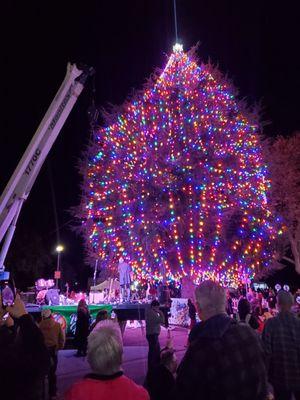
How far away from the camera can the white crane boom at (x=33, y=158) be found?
35.7ft

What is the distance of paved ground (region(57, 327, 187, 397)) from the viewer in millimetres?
8763

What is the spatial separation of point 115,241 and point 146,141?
477cm

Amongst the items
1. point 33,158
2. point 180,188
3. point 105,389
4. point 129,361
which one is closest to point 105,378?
point 105,389

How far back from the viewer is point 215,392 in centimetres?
263

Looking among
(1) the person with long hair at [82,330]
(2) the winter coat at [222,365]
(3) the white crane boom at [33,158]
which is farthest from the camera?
(1) the person with long hair at [82,330]

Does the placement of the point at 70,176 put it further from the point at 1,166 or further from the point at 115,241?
the point at 115,241

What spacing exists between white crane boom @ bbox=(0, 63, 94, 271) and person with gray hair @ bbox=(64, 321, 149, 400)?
858cm

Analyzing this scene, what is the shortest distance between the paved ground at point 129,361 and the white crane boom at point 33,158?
339cm

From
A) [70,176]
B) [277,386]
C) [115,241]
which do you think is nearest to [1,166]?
[70,176]

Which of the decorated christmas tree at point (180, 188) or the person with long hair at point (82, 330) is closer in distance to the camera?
the person with long hair at point (82, 330)

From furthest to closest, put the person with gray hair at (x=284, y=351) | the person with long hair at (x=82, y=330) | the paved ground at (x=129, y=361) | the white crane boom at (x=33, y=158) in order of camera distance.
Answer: the person with long hair at (x=82, y=330)
the white crane boom at (x=33, y=158)
the paved ground at (x=129, y=361)
the person with gray hair at (x=284, y=351)

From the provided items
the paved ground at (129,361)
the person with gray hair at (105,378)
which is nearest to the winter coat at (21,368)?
the person with gray hair at (105,378)

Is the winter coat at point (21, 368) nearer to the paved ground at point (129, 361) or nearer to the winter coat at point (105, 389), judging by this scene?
the winter coat at point (105, 389)

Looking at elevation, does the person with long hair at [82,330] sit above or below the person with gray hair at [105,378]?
above
